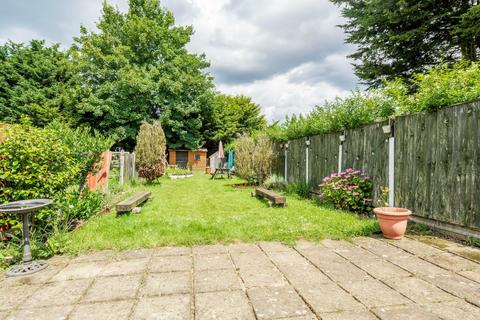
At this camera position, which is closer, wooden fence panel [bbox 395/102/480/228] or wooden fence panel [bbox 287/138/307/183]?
wooden fence panel [bbox 395/102/480/228]

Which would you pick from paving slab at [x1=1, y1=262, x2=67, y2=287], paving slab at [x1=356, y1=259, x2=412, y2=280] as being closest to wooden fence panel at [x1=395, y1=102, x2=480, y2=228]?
paving slab at [x1=356, y1=259, x2=412, y2=280]

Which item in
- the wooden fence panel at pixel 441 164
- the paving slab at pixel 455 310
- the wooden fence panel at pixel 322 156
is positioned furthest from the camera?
the wooden fence panel at pixel 322 156

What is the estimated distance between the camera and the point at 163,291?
245cm

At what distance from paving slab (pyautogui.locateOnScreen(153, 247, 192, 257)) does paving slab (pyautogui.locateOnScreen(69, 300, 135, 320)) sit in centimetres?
119

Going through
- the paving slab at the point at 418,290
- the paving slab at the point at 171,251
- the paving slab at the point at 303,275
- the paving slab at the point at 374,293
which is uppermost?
the paving slab at the point at 418,290

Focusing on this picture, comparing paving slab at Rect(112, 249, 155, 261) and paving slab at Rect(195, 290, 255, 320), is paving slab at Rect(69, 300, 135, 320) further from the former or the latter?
paving slab at Rect(112, 249, 155, 261)

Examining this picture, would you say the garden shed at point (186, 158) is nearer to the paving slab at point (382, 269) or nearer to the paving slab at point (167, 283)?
the paving slab at point (167, 283)

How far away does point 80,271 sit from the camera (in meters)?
2.94

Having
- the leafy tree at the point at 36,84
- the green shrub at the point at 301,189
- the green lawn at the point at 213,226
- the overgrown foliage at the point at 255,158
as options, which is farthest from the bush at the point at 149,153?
the leafy tree at the point at 36,84

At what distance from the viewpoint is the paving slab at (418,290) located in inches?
90.0

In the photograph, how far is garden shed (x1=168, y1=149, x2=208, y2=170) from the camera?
24.1 metres

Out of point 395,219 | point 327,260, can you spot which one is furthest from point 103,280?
point 395,219

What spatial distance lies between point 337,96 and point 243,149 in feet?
17.2

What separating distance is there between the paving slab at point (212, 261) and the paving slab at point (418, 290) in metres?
1.69
